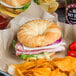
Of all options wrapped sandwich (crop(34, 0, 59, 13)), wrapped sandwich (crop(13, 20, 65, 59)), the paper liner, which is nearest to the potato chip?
wrapped sandwich (crop(13, 20, 65, 59))

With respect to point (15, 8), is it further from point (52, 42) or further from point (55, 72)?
point (55, 72)

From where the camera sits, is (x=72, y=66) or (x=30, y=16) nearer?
(x=72, y=66)

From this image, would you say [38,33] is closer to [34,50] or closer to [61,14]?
[34,50]

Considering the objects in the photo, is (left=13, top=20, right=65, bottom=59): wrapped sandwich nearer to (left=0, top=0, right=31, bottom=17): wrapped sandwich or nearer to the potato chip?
the potato chip

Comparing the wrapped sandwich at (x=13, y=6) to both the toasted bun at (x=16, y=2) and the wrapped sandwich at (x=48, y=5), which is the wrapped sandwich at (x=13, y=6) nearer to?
the toasted bun at (x=16, y=2)

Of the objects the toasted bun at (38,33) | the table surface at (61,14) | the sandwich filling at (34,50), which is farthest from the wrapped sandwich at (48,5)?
the sandwich filling at (34,50)

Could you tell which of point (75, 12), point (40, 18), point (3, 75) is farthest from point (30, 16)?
point (3, 75)
